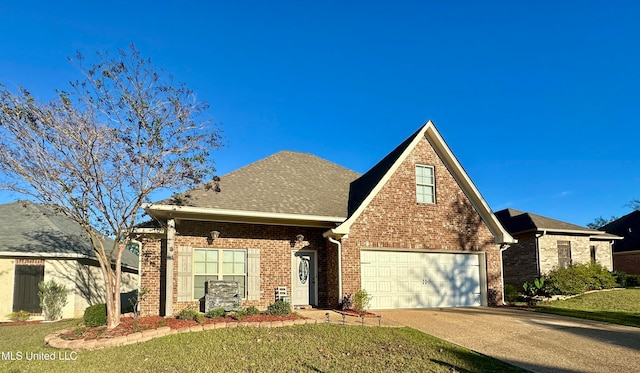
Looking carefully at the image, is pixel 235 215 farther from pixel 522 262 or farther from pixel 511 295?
pixel 522 262

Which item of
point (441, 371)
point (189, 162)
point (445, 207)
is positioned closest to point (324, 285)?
point (445, 207)

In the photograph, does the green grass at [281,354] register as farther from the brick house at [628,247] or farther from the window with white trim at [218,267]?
the brick house at [628,247]

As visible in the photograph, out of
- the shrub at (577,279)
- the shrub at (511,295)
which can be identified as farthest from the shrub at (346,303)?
the shrub at (577,279)

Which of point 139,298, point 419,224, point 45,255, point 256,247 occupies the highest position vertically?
point 419,224

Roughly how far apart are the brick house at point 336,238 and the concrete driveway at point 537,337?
176 cm

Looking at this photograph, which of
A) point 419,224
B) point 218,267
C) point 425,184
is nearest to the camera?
point 218,267

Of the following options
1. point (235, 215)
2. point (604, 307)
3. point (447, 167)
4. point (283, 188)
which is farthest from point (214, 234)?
point (604, 307)

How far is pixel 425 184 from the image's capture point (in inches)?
607

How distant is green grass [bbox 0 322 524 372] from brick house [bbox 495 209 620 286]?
13.5 metres

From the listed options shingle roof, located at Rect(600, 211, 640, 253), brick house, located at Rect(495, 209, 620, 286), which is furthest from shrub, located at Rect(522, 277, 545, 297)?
shingle roof, located at Rect(600, 211, 640, 253)

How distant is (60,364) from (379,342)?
5.92 meters

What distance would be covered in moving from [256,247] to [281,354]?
20.5 ft

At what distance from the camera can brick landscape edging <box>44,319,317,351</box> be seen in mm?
9086

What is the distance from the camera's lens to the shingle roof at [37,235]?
49.7ft
